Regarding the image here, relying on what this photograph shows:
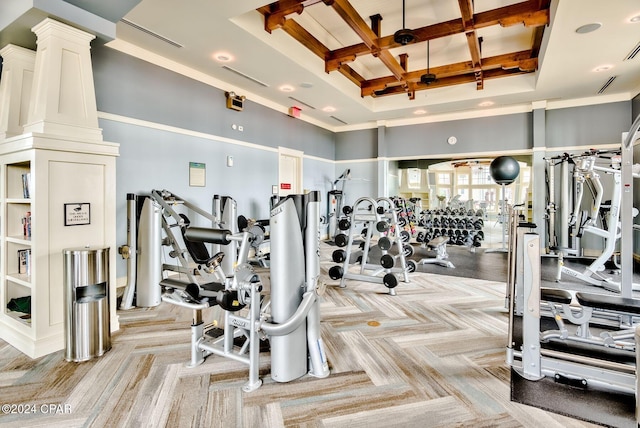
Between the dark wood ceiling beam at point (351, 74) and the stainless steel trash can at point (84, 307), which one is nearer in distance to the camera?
the stainless steel trash can at point (84, 307)

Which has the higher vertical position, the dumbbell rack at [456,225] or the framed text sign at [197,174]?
the framed text sign at [197,174]

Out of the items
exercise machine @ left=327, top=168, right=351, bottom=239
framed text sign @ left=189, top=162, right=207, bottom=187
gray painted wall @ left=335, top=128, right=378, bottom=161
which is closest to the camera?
framed text sign @ left=189, top=162, right=207, bottom=187

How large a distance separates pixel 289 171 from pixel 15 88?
4.97 metres

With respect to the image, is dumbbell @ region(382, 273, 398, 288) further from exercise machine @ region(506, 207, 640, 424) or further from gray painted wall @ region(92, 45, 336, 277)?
gray painted wall @ region(92, 45, 336, 277)

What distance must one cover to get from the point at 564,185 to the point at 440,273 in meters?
2.69

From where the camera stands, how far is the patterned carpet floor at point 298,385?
1.72 meters

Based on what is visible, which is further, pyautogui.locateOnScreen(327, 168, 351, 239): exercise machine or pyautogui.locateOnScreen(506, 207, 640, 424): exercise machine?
pyautogui.locateOnScreen(327, 168, 351, 239): exercise machine

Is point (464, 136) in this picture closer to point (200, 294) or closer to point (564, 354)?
point (564, 354)

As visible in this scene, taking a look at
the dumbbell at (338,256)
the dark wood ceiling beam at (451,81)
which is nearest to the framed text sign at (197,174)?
the dumbbell at (338,256)

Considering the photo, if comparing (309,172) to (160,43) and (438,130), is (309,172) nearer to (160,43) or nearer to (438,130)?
(438,130)

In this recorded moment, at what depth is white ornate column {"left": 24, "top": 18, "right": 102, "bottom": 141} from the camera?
2.54 meters

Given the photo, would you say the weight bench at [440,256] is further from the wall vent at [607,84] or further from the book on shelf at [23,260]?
the book on shelf at [23,260]

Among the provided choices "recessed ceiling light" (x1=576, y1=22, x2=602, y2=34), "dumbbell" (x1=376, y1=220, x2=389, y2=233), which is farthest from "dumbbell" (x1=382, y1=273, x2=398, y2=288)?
"recessed ceiling light" (x1=576, y1=22, x2=602, y2=34)

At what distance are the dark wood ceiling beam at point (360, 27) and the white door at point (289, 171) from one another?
9.25 ft
